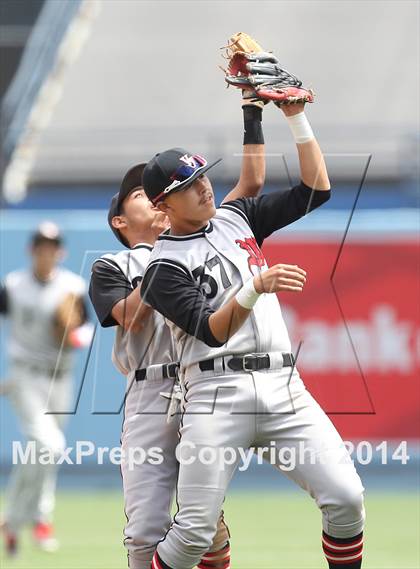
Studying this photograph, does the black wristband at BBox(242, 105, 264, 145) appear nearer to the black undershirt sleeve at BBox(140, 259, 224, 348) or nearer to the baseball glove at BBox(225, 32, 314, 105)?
the baseball glove at BBox(225, 32, 314, 105)

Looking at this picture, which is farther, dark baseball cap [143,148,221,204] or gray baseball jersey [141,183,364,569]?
dark baseball cap [143,148,221,204]

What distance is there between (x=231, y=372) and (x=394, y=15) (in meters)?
11.3

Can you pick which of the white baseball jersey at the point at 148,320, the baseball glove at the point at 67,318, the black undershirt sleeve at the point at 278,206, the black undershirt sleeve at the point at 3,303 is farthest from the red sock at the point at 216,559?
the black undershirt sleeve at the point at 3,303

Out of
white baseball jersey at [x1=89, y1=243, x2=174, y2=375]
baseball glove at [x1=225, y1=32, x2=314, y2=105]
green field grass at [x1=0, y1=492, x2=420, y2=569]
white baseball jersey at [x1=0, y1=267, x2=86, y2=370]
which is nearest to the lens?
baseball glove at [x1=225, y1=32, x2=314, y2=105]

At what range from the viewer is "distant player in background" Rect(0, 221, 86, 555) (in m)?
6.63

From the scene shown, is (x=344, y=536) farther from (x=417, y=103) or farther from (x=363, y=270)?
(x=417, y=103)

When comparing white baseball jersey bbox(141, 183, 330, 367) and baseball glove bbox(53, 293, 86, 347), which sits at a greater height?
white baseball jersey bbox(141, 183, 330, 367)

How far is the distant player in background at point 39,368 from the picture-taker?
663 cm

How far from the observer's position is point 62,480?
8.82m

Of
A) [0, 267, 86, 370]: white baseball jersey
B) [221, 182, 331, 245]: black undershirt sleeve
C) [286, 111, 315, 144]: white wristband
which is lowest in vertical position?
[0, 267, 86, 370]: white baseball jersey

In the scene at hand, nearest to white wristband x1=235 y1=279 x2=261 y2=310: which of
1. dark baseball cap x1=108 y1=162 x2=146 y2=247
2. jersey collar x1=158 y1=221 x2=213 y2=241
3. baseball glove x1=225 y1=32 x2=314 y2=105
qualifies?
jersey collar x1=158 y1=221 x2=213 y2=241

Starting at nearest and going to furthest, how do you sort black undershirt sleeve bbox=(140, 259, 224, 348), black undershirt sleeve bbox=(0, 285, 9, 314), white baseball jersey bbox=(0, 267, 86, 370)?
black undershirt sleeve bbox=(140, 259, 224, 348) < black undershirt sleeve bbox=(0, 285, 9, 314) < white baseball jersey bbox=(0, 267, 86, 370)

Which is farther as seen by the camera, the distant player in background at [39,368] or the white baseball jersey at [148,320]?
the distant player in background at [39,368]

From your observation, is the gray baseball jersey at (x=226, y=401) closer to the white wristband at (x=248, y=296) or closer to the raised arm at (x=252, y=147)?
the white wristband at (x=248, y=296)
